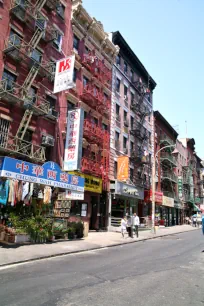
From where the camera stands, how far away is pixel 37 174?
13516mm

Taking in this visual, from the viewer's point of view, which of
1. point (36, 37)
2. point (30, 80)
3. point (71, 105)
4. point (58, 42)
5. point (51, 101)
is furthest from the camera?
point (71, 105)

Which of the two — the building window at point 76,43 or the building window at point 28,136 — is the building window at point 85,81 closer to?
the building window at point 76,43

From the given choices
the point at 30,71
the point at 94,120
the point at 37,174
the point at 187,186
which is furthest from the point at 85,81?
the point at 187,186

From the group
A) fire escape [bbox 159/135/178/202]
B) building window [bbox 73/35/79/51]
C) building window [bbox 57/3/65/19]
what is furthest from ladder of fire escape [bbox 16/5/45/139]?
fire escape [bbox 159/135/178/202]

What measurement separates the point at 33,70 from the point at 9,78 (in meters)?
1.86

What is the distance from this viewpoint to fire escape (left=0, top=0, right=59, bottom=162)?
16141 mm

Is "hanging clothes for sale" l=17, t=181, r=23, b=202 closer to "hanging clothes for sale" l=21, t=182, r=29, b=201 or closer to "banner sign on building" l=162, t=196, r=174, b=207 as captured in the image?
"hanging clothes for sale" l=21, t=182, r=29, b=201

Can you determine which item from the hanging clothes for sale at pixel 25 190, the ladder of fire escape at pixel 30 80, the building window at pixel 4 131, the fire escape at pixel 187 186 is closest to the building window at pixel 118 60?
the ladder of fire escape at pixel 30 80

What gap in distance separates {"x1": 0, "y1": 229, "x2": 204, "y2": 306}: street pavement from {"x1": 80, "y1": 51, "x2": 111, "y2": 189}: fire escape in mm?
12522

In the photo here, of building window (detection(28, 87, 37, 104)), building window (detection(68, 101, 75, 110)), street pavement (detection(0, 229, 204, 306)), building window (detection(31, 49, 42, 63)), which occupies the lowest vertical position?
street pavement (detection(0, 229, 204, 306))

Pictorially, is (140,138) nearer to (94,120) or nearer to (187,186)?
(94,120)

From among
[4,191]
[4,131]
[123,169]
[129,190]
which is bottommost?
[4,191]

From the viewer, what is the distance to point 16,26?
705 inches

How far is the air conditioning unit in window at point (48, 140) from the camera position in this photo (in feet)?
60.7
